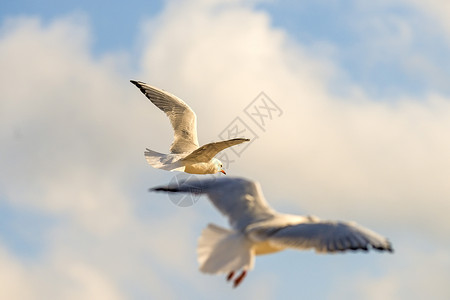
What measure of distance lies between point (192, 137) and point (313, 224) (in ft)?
29.5

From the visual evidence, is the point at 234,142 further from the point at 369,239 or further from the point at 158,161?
the point at 369,239

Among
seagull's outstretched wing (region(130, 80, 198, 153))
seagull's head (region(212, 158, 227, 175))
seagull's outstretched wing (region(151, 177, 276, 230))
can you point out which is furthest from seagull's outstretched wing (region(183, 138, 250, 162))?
seagull's outstretched wing (region(151, 177, 276, 230))

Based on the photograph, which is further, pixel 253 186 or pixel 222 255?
pixel 253 186

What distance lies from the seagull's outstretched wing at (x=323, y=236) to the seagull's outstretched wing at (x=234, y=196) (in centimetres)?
52

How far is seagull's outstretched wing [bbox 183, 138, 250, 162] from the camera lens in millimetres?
14335

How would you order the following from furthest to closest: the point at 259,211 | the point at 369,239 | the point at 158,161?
the point at 158,161 → the point at 259,211 → the point at 369,239

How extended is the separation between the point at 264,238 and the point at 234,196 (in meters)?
1.21

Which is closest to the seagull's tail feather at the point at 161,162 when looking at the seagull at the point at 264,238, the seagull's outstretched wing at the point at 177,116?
the seagull's outstretched wing at the point at 177,116

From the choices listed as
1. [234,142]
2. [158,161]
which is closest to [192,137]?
[158,161]

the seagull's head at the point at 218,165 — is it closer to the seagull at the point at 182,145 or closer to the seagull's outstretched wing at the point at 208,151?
the seagull at the point at 182,145

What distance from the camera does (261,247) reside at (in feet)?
29.6

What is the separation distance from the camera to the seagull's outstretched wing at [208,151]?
14335 mm

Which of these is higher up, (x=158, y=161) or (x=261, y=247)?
(x=158, y=161)

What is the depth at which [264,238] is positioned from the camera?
8.90m
